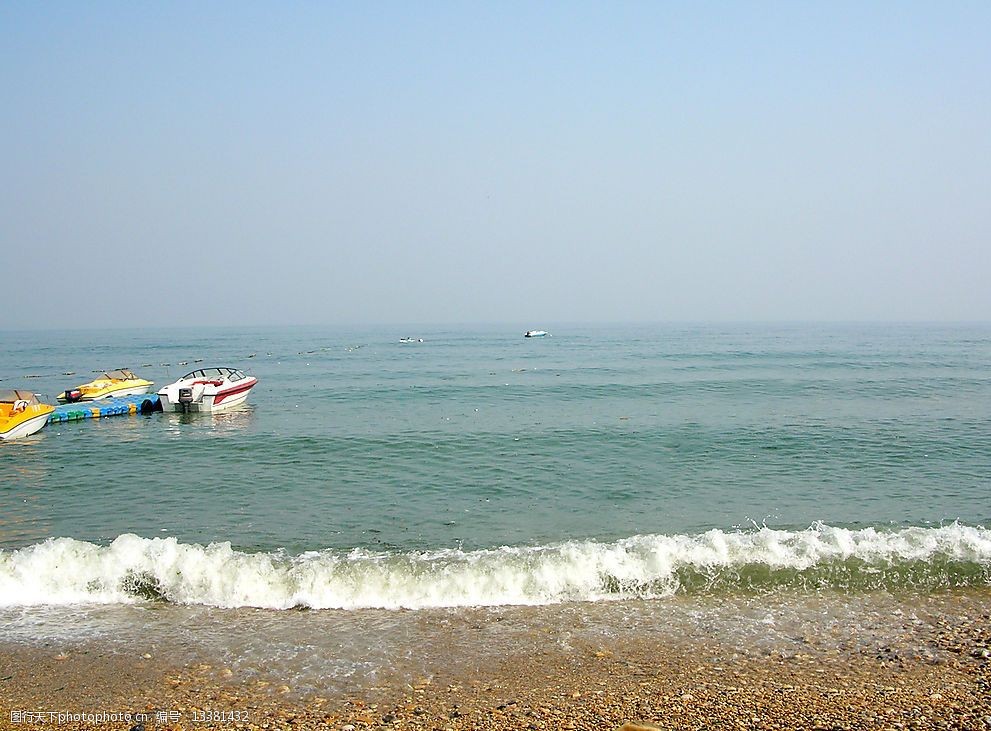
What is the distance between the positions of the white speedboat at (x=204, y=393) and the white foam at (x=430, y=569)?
2392 centimetres

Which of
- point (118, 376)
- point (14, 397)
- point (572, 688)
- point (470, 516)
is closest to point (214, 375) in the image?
point (118, 376)

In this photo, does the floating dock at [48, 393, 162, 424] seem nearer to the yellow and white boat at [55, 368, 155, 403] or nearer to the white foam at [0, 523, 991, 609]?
the yellow and white boat at [55, 368, 155, 403]

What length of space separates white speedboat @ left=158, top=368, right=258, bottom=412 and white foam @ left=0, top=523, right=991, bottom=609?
78.5 feet

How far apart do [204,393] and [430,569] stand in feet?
89.8

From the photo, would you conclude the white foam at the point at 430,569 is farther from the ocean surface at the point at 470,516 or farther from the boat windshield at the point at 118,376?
the boat windshield at the point at 118,376

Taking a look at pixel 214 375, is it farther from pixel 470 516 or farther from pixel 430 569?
pixel 430 569

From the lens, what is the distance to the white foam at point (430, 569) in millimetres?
10164

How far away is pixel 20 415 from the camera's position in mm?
27016

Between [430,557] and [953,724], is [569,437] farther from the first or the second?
[953,724]

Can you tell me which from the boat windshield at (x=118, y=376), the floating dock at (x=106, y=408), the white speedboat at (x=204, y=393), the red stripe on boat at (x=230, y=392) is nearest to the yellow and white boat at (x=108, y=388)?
the boat windshield at (x=118, y=376)

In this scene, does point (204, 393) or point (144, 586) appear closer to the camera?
point (144, 586)

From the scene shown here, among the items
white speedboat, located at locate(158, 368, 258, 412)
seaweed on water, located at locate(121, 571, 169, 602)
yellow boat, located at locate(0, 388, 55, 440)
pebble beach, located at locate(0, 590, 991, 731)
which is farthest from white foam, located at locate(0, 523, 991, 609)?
white speedboat, located at locate(158, 368, 258, 412)

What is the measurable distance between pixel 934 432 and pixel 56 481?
90.1 ft

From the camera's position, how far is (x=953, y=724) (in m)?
6.19
